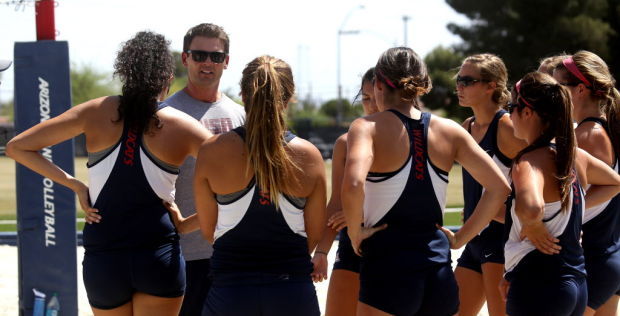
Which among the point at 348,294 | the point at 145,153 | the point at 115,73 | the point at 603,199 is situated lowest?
the point at 348,294

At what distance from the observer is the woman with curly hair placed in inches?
132

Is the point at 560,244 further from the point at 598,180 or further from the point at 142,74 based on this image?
the point at 142,74

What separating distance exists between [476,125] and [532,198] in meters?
1.46

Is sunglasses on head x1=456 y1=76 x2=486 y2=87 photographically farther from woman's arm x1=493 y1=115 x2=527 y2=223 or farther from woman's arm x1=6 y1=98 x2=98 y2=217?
woman's arm x1=6 y1=98 x2=98 y2=217

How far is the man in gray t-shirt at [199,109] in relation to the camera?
13.5ft

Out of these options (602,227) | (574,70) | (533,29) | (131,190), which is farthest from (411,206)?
(533,29)

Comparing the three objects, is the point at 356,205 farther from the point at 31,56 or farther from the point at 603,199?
the point at 31,56

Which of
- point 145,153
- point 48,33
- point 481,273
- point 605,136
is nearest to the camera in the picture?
point 145,153

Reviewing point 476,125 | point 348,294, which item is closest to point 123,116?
point 348,294

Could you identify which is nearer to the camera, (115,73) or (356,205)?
(356,205)

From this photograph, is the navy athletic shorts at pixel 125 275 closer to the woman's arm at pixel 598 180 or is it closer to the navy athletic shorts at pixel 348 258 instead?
the navy athletic shorts at pixel 348 258

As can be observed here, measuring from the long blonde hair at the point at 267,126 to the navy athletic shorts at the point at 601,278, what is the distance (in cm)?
165

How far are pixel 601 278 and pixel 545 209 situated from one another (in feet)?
2.33

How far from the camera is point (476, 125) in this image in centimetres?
459
